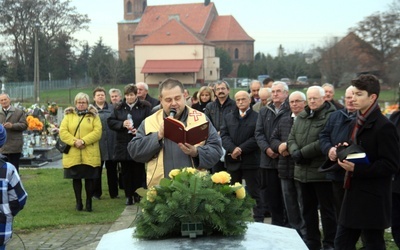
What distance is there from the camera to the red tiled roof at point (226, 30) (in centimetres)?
12850

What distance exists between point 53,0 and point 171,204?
206ft

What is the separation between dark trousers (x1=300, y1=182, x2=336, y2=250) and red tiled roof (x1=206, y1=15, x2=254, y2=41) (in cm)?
12039

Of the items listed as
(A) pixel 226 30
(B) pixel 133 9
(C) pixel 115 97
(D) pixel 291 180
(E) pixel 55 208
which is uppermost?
(B) pixel 133 9

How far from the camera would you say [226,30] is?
130375 millimetres

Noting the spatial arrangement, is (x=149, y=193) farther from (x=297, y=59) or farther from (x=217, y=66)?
(x=217, y=66)

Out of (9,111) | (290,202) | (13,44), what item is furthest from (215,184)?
(13,44)

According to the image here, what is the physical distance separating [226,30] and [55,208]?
12072cm

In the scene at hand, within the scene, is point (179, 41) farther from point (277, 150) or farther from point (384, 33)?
point (277, 150)

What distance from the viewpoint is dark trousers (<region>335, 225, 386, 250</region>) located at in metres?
6.05

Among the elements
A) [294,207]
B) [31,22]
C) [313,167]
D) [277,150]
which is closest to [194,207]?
[313,167]

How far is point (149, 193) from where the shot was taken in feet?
13.7

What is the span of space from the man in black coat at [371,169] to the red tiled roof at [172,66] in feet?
296

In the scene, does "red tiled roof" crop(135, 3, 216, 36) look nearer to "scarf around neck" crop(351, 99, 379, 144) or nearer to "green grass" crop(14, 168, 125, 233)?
"green grass" crop(14, 168, 125, 233)

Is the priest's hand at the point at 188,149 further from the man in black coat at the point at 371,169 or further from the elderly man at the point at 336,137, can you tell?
the elderly man at the point at 336,137
